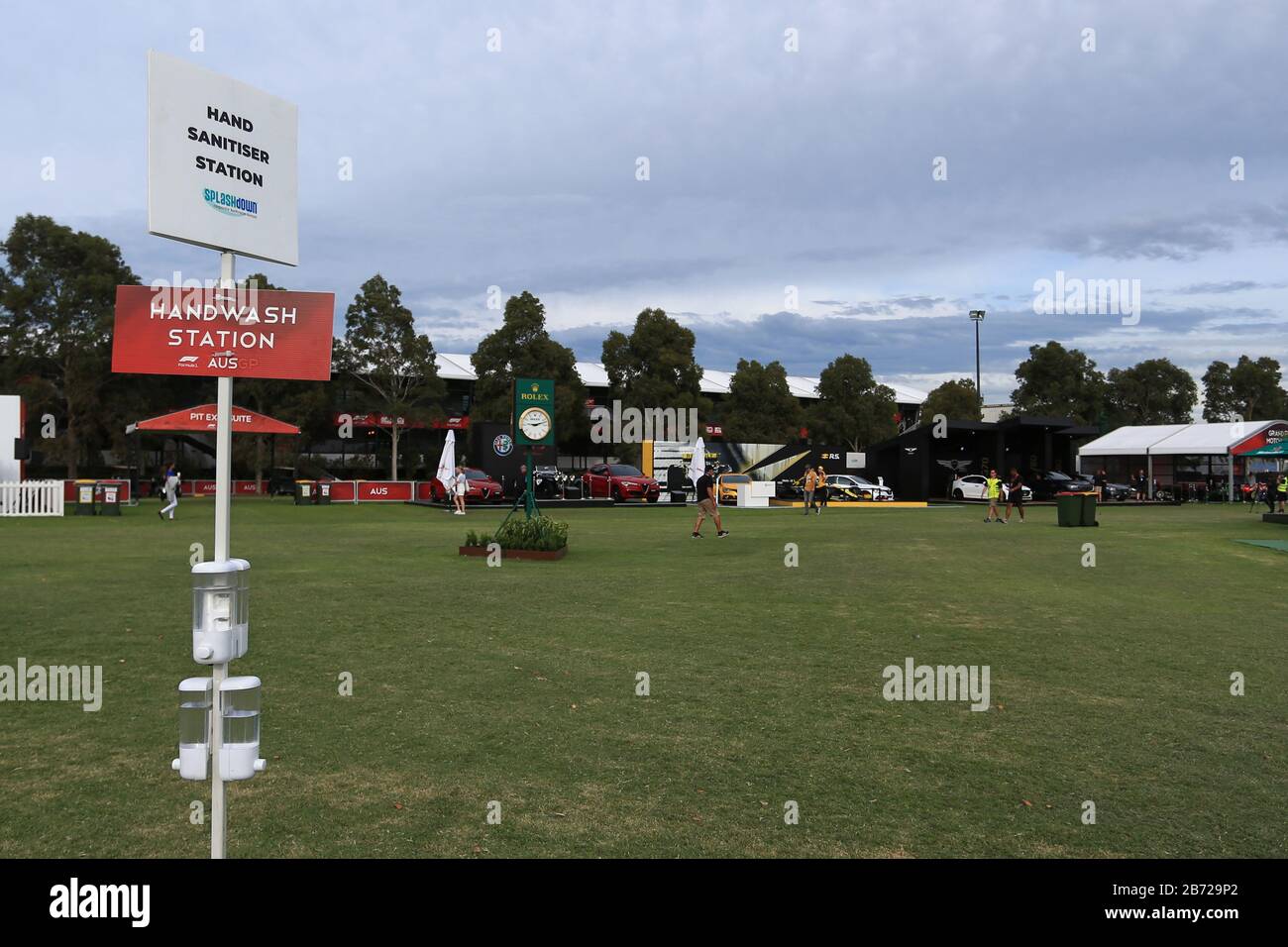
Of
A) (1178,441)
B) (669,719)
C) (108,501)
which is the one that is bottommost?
(669,719)

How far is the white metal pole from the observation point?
11.4 feet

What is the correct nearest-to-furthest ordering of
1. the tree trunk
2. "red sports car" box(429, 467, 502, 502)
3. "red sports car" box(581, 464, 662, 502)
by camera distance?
"red sports car" box(429, 467, 502, 502)
"red sports car" box(581, 464, 662, 502)
the tree trunk

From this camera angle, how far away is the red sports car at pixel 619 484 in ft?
132

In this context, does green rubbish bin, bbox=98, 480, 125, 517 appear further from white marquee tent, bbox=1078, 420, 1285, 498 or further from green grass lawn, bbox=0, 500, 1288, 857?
white marquee tent, bbox=1078, 420, 1285, 498

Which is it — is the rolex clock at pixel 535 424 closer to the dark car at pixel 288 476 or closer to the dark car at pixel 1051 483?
the dark car at pixel 288 476

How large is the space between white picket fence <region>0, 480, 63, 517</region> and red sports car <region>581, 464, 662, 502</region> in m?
20.6

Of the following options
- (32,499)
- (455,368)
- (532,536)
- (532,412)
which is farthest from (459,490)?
(455,368)

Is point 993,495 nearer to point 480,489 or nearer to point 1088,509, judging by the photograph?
point 1088,509

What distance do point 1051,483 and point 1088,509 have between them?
23820 mm

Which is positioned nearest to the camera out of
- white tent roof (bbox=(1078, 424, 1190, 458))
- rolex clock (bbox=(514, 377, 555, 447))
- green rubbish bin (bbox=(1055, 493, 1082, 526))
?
rolex clock (bbox=(514, 377, 555, 447))

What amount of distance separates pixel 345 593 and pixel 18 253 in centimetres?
4473

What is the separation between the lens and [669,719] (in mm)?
6332

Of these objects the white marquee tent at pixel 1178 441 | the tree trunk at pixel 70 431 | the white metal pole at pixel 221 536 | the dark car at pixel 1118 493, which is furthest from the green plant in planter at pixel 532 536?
the dark car at pixel 1118 493

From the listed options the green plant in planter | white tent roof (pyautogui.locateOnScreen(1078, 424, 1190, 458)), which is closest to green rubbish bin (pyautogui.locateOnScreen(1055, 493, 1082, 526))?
the green plant in planter
